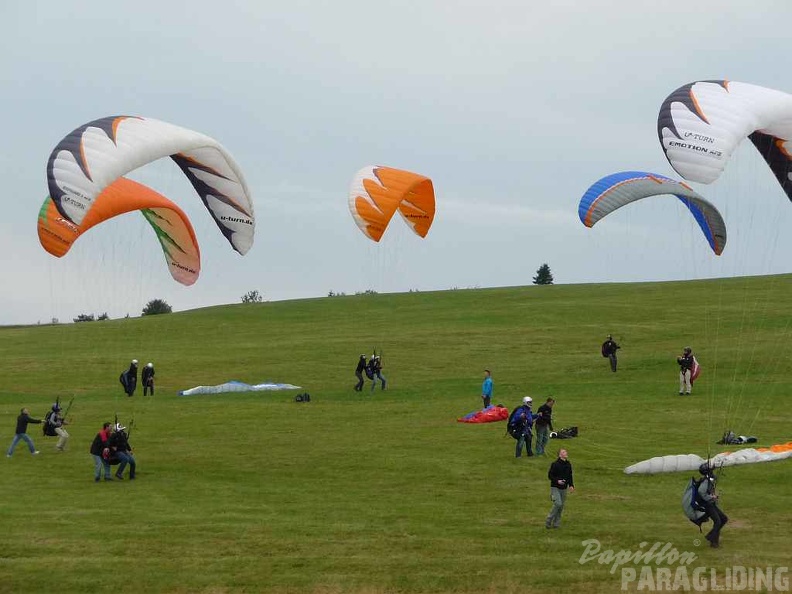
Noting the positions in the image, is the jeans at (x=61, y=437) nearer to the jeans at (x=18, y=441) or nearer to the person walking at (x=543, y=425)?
the jeans at (x=18, y=441)

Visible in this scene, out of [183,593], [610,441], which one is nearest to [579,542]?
[183,593]

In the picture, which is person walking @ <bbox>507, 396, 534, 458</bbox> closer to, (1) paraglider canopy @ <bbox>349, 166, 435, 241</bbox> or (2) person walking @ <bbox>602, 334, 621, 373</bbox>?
(1) paraglider canopy @ <bbox>349, 166, 435, 241</bbox>

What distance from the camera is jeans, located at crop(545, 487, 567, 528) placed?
19.2 metres

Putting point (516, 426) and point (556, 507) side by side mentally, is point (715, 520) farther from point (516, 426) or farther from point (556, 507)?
point (516, 426)

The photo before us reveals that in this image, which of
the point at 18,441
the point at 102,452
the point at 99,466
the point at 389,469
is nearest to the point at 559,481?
the point at 389,469

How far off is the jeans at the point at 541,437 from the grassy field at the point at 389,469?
0.49 metres

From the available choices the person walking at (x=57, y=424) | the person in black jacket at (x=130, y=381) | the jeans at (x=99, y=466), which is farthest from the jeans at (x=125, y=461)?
the person in black jacket at (x=130, y=381)

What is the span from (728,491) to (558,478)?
474 cm

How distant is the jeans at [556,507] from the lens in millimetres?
19188

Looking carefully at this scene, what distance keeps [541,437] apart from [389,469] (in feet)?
12.7

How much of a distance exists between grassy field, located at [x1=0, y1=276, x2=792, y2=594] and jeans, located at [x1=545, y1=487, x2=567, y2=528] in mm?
323

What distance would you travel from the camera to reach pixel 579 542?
18.7m

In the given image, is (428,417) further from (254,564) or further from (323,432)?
(254,564)

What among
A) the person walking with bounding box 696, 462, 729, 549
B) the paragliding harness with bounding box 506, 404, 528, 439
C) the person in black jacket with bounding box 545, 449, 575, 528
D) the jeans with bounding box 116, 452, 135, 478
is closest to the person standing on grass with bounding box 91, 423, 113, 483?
the jeans with bounding box 116, 452, 135, 478
